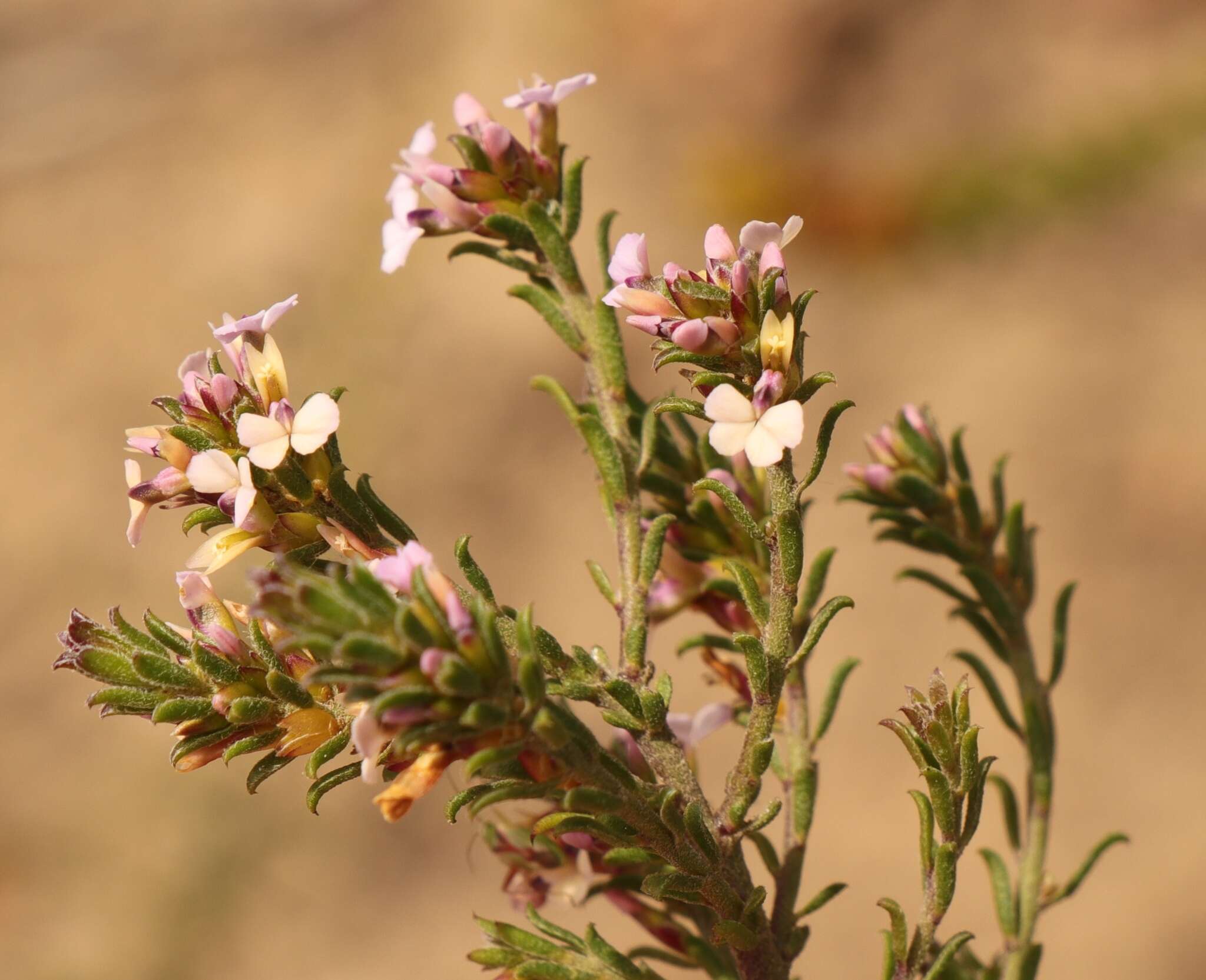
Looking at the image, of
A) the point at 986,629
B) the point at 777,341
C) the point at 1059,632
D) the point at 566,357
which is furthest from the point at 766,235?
the point at 566,357

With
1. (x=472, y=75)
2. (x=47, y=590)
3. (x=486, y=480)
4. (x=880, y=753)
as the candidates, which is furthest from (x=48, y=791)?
(x=472, y=75)

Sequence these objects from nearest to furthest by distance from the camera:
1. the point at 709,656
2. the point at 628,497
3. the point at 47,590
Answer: the point at 628,497, the point at 709,656, the point at 47,590

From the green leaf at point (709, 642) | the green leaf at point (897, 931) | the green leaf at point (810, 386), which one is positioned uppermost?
the green leaf at point (810, 386)

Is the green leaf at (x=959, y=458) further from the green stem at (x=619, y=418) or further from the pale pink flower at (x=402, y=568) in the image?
the pale pink flower at (x=402, y=568)

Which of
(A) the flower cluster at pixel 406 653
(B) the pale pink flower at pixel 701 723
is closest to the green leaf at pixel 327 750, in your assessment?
(A) the flower cluster at pixel 406 653

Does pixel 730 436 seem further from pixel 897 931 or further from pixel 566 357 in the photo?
pixel 566 357

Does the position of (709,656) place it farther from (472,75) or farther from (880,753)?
(472,75)
